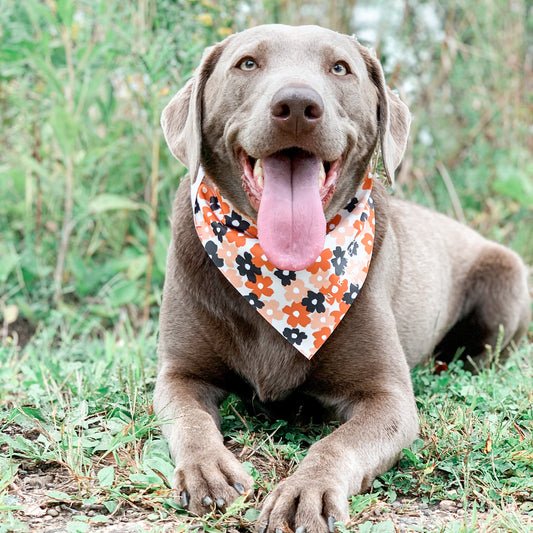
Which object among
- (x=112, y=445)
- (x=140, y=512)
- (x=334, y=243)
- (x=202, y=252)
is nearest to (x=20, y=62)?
(x=202, y=252)

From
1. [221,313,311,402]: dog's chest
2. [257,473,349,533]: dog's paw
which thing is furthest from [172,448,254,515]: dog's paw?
[221,313,311,402]: dog's chest

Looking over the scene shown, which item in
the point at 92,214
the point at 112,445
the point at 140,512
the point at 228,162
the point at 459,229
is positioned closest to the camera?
the point at 140,512

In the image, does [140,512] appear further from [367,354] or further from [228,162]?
[228,162]

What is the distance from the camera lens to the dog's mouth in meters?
2.76

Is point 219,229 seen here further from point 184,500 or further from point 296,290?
point 184,500

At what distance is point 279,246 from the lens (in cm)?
278

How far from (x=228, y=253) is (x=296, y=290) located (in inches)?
12.0

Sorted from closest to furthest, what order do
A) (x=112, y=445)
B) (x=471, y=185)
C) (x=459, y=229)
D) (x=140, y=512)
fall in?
(x=140, y=512) → (x=112, y=445) → (x=459, y=229) → (x=471, y=185)

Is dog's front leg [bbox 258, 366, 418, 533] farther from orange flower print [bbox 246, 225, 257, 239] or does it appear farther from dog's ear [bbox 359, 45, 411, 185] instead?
dog's ear [bbox 359, 45, 411, 185]

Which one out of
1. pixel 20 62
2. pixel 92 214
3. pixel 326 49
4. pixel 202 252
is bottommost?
pixel 92 214

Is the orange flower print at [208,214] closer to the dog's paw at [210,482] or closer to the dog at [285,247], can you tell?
the dog at [285,247]

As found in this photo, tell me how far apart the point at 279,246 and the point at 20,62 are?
2918 mm

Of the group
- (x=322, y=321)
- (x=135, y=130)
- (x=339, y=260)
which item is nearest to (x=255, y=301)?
(x=322, y=321)

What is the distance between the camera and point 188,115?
3.11 m
